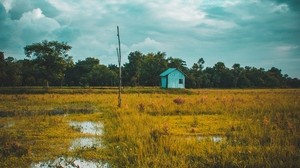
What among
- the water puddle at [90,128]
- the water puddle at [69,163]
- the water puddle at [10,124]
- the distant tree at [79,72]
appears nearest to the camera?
the water puddle at [69,163]

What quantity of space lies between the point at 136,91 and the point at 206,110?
86.3 feet

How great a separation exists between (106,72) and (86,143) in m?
64.7

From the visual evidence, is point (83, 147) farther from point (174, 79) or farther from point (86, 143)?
point (174, 79)

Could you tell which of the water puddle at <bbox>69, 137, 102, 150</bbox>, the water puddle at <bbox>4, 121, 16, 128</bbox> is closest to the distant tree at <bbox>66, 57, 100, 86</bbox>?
the water puddle at <bbox>4, 121, 16, 128</bbox>

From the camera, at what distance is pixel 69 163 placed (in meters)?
7.75

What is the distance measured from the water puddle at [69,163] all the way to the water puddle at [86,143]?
1395 millimetres

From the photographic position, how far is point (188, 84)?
77.4m

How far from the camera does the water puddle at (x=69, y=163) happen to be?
25.1 feet

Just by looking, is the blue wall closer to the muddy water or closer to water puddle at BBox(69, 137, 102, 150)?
the muddy water

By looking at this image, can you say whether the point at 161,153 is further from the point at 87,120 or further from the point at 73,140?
the point at 87,120

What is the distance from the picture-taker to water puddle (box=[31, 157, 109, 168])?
7.66m

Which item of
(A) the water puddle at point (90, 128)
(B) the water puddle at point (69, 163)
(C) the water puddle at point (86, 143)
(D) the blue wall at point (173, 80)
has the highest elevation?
(D) the blue wall at point (173, 80)

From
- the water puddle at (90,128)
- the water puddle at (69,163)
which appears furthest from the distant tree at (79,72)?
the water puddle at (69,163)

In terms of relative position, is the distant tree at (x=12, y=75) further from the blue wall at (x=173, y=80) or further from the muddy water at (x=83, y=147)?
the muddy water at (x=83, y=147)
